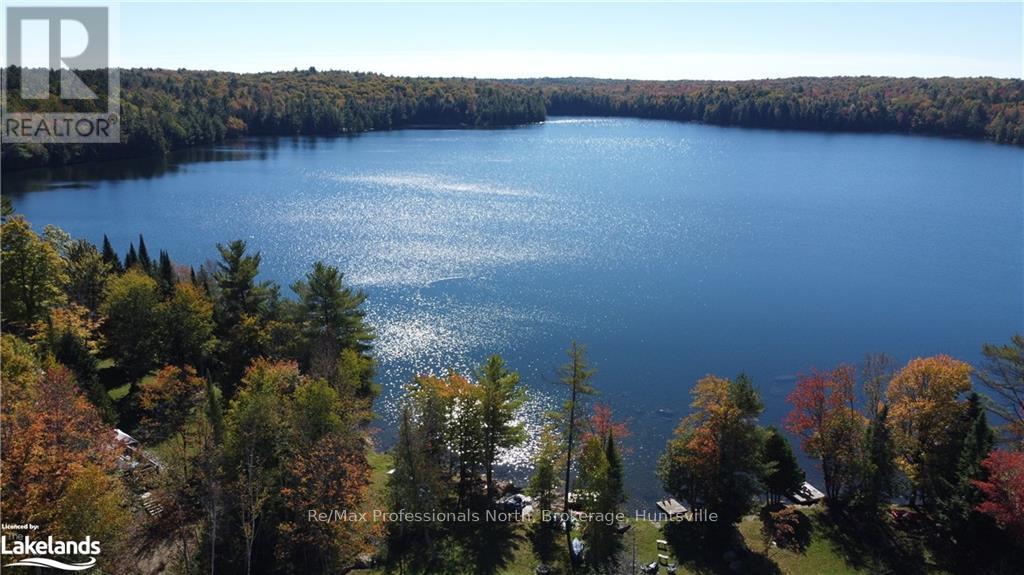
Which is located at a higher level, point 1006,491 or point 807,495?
point 1006,491

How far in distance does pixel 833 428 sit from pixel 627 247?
51820mm

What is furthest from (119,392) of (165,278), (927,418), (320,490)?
(927,418)

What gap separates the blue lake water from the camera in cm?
6025

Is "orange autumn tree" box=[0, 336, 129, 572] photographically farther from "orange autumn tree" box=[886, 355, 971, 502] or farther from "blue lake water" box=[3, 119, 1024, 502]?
"orange autumn tree" box=[886, 355, 971, 502]

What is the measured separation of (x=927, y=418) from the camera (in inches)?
1512

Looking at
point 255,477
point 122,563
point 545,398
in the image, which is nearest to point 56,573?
point 122,563

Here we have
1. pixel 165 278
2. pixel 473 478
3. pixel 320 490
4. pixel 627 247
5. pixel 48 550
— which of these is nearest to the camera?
pixel 48 550

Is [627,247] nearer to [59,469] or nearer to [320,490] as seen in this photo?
[320,490]

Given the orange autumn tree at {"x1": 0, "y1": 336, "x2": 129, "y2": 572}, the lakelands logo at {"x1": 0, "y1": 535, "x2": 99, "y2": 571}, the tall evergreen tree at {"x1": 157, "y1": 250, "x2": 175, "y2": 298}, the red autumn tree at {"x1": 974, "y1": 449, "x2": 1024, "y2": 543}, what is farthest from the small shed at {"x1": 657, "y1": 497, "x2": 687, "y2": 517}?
the tall evergreen tree at {"x1": 157, "y1": 250, "x2": 175, "y2": 298}

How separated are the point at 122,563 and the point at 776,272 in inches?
2816

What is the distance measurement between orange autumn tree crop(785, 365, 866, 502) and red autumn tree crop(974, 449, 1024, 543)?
621 centimetres

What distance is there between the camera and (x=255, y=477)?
108 feet

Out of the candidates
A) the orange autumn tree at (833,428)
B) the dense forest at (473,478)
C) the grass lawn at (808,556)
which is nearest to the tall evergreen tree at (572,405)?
the dense forest at (473,478)

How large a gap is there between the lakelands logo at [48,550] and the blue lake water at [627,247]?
83.5 ft
